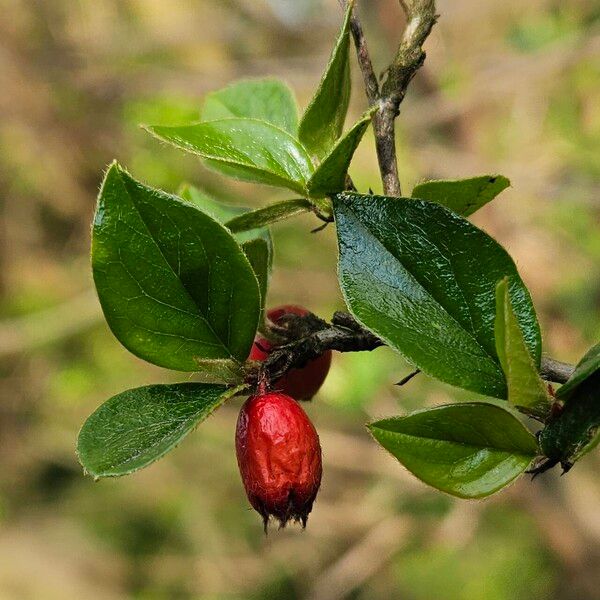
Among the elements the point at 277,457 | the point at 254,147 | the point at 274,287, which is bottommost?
the point at 274,287

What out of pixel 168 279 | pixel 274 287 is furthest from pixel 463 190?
pixel 274 287

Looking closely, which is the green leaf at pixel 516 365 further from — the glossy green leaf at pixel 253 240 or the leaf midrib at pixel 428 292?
the glossy green leaf at pixel 253 240

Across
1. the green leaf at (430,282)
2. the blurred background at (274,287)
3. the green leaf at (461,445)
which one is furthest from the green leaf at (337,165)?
the blurred background at (274,287)

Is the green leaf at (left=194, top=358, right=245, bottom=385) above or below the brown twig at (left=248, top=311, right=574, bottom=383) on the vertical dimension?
below

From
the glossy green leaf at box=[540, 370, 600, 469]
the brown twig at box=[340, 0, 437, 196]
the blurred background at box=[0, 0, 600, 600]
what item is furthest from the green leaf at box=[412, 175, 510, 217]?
the blurred background at box=[0, 0, 600, 600]

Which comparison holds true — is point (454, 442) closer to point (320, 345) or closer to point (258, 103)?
point (320, 345)

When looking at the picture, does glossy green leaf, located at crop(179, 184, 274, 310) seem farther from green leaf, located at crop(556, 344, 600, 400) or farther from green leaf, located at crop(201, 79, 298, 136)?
green leaf, located at crop(556, 344, 600, 400)
